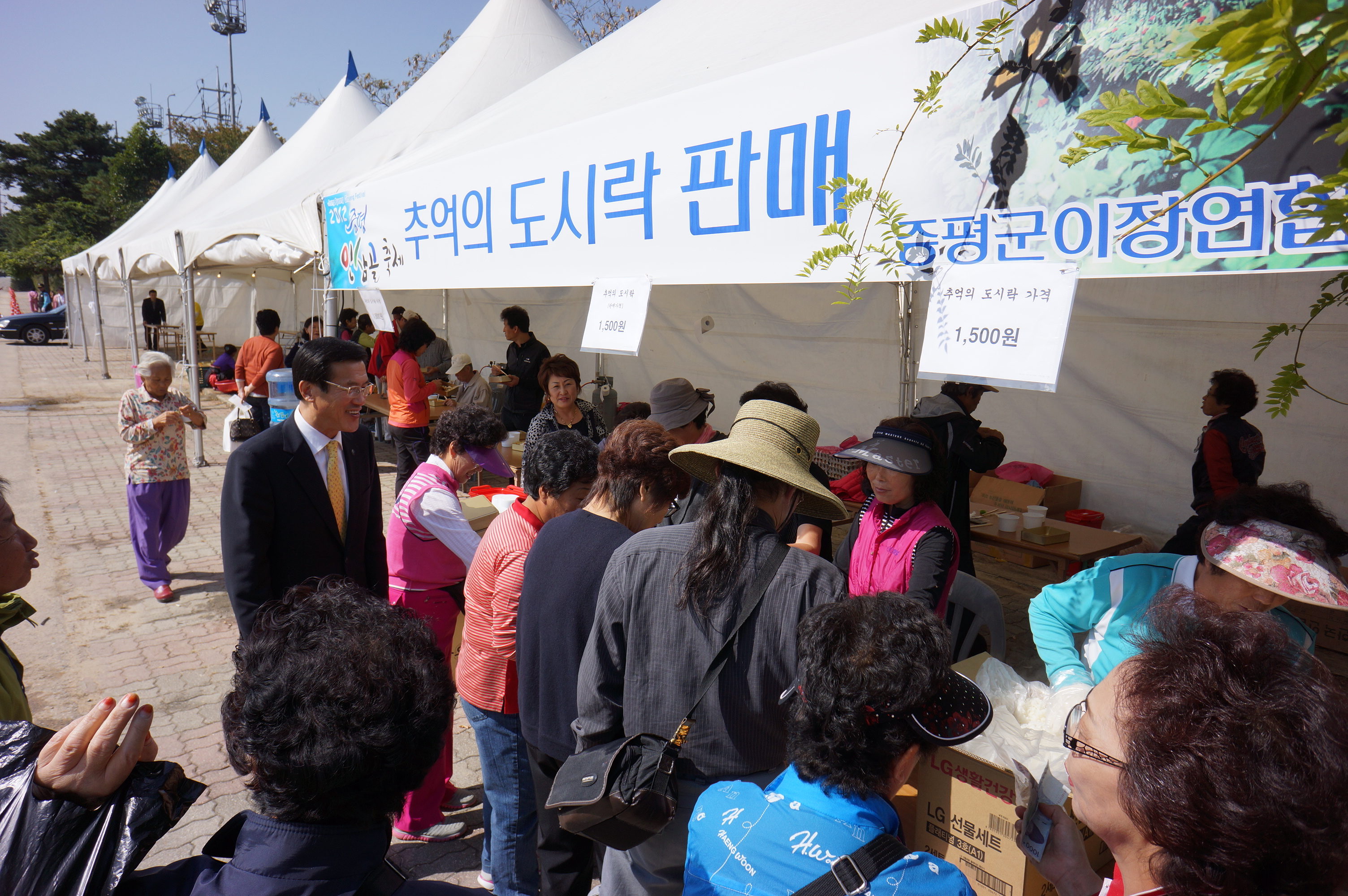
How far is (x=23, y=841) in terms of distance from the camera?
918mm

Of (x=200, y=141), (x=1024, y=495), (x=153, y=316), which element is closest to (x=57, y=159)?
(x=200, y=141)

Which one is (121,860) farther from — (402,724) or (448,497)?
(448,497)

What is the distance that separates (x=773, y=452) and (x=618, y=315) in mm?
1686

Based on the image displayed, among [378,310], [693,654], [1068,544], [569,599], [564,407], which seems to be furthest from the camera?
[378,310]

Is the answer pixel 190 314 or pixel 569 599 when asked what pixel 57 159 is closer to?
pixel 190 314

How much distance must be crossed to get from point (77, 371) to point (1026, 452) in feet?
74.3

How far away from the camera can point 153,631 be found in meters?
4.89

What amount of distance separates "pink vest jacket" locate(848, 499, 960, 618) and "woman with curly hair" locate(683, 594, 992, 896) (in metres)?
1.18

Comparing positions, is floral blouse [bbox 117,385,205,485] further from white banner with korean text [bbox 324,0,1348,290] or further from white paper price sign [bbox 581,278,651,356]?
white paper price sign [bbox 581,278,651,356]

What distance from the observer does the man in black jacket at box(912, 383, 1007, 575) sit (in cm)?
352

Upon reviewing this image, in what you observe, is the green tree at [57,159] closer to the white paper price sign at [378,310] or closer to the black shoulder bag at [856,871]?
the white paper price sign at [378,310]

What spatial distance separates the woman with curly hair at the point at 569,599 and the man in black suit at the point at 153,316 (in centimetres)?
2245

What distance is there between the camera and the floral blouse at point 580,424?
4.55 metres

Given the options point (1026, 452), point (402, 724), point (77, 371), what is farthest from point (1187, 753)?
point (77, 371)
